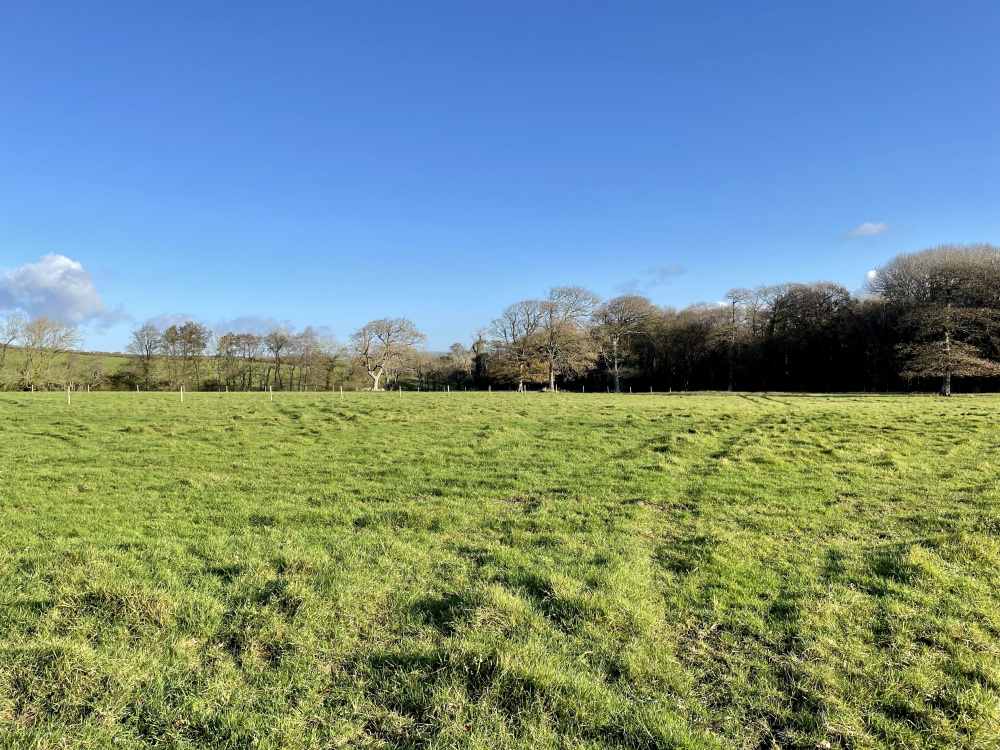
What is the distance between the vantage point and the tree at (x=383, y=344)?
68.4m

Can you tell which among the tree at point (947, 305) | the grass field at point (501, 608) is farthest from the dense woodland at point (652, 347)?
the grass field at point (501, 608)

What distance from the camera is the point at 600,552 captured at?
706 cm

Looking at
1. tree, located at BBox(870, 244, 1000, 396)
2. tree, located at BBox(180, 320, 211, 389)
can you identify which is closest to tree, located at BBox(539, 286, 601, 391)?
tree, located at BBox(870, 244, 1000, 396)

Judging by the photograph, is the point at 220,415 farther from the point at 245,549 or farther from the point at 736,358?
the point at 736,358

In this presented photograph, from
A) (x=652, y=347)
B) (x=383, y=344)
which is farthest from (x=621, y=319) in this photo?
(x=383, y=344)

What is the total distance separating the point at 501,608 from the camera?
5.22 meters

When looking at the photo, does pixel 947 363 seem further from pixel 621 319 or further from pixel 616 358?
pixel 621 319

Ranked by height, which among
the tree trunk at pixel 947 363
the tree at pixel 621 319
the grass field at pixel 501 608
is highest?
the tree at pixel 621 319

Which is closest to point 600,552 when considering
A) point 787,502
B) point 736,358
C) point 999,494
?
point 787,502

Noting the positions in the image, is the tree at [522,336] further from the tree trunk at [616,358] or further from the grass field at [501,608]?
the grass field at [501,608]

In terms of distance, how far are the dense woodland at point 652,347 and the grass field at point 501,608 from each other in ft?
147

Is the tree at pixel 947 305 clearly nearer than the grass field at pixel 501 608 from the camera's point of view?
No

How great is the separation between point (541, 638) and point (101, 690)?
3.72m

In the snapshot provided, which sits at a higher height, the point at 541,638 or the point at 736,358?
the point at 736,358
